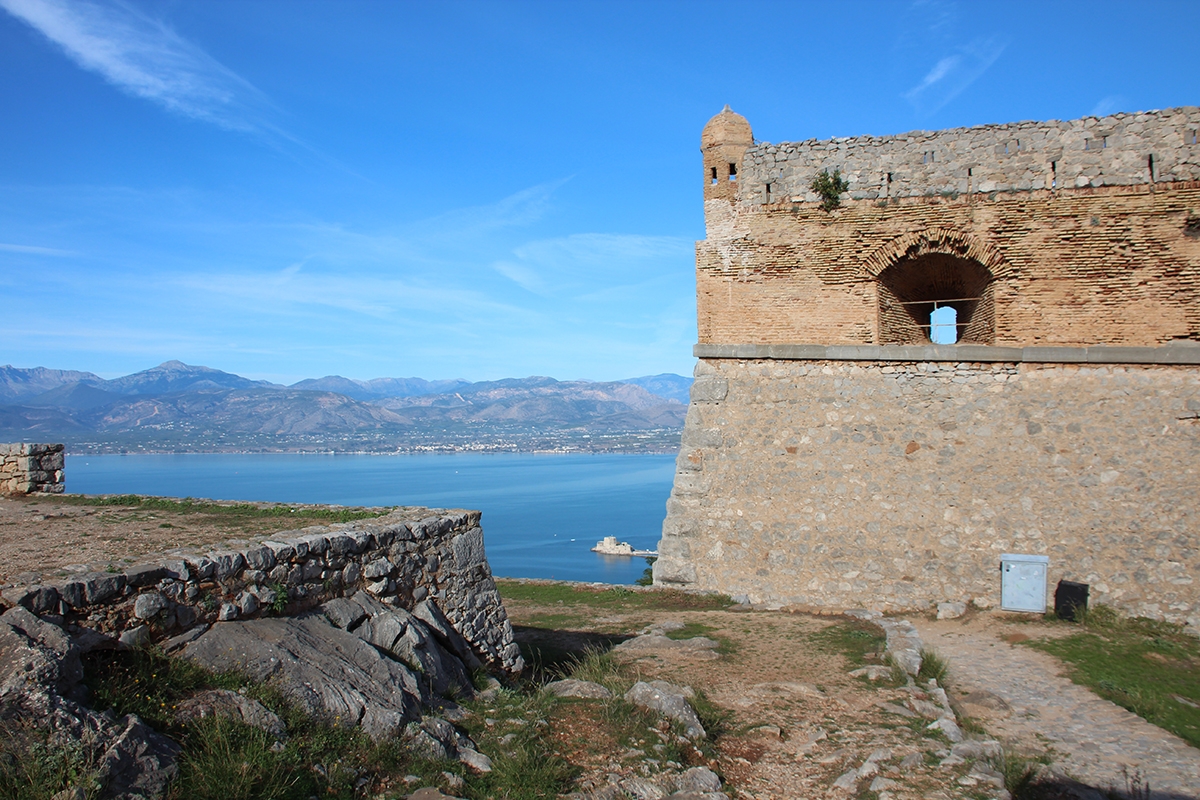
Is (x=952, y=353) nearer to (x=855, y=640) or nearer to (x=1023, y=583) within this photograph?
(x=1023, y=583)

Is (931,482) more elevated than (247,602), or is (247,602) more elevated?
(931,482)

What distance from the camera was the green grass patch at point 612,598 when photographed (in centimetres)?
1153

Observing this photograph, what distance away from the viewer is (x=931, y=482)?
11.1m

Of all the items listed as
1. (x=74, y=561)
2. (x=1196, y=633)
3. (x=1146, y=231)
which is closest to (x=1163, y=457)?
(x=1196, y=633)

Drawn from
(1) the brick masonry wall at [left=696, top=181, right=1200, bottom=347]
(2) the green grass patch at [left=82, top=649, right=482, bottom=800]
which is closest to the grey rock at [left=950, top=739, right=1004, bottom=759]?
(2) the green grass patch at [left=82, top=649, right=482, bottom=800]

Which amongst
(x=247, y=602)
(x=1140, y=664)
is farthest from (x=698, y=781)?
(x=1140, y=664)

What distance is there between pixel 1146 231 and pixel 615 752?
11.0 metres

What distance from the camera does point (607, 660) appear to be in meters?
7.56

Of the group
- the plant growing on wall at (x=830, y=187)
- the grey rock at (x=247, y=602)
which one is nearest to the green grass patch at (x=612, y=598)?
the plant growing on wall at (x=830, y=187)

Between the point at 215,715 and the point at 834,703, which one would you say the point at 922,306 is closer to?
the point at 834,703

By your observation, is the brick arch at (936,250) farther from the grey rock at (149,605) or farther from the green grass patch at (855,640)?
the grey rock at (149,605)

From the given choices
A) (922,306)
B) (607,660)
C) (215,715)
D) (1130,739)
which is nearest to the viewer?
(215,715)

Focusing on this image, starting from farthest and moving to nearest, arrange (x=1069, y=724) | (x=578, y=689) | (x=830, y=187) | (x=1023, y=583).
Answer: (x=830, y=187), (x=1023, y=583), (x=1069, y=724), (x=578, y=689)

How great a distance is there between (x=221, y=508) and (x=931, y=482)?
10.1 meters
